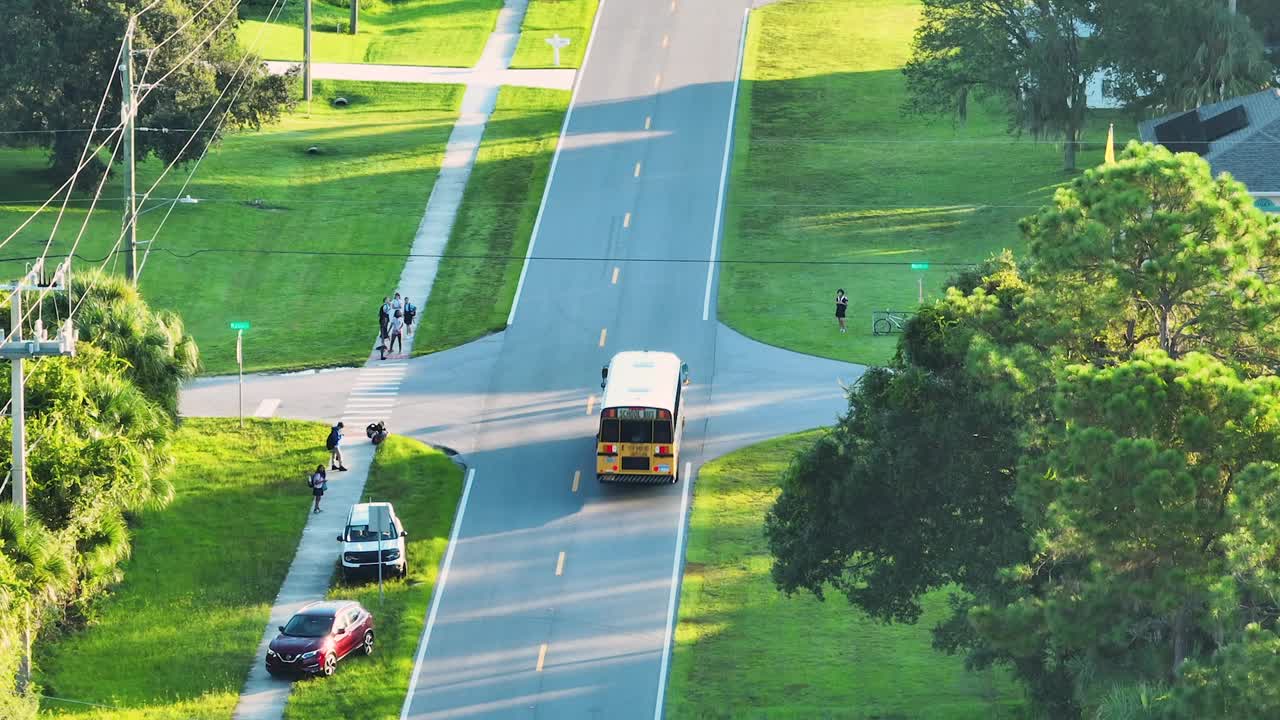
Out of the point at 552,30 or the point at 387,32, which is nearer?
the point at 552,30

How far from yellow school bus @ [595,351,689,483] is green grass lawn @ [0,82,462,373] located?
13207mm

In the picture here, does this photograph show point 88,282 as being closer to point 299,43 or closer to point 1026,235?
point 1026,235

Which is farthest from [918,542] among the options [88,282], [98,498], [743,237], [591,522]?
[743,237]

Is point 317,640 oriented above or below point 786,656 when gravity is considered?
above

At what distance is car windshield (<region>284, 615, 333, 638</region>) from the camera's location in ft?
145

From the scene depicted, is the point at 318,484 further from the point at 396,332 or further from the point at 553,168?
the point at 553,168

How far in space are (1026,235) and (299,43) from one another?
213 ft

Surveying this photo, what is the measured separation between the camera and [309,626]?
44500mm

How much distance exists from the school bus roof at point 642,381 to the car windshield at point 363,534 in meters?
7.36

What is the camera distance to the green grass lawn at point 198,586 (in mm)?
43781

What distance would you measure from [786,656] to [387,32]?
A: 62.3 m

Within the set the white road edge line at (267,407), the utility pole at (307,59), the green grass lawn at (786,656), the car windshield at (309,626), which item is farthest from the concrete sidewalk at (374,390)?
the green grass lawn at (786,656)

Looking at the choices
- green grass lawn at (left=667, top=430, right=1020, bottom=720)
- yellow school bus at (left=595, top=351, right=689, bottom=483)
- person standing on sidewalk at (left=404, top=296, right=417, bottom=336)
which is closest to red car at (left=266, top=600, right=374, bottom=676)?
green grass lawn at (left=667, top=430, right=1020, bottom=720)

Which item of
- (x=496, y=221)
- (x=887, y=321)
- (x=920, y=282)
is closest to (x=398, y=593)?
(x=887, y=321)
